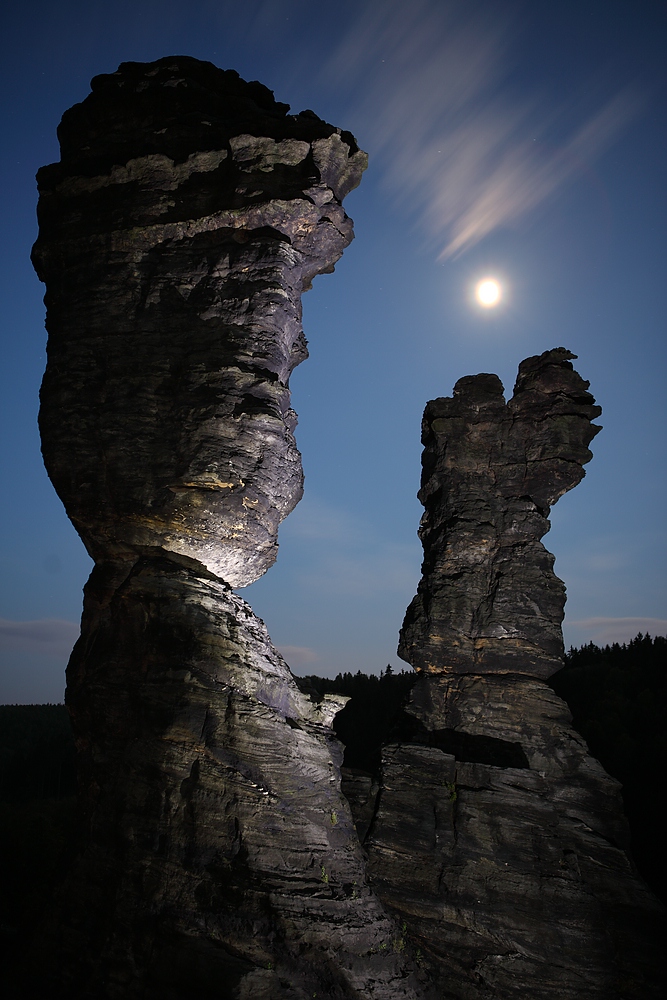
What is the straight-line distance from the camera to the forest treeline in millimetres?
31203

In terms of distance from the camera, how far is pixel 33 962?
10688mm

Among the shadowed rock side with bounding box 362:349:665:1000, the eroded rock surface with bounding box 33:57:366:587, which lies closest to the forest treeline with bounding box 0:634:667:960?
the shadowed rock side with bounding box 362:349:665:1000

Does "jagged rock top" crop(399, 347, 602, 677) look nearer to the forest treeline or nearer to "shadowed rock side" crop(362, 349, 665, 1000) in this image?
"shadowed rock side" crop(362, 349, 665, 1000)

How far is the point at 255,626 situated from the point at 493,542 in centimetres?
A: 890

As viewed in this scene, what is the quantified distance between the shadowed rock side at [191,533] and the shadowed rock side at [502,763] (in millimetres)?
3034

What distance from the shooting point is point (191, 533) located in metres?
13.0

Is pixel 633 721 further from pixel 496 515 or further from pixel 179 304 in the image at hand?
pixel 179 304

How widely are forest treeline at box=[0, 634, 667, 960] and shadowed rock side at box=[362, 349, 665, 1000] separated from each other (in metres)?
2.24

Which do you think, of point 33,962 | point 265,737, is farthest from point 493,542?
point 33,962

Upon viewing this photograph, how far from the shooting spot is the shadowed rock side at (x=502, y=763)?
13289 mm

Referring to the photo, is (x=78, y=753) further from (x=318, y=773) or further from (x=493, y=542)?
(x=493, y=542)

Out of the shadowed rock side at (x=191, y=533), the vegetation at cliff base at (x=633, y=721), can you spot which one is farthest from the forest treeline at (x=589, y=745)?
the shadowed rock side at (x=191, y=533)

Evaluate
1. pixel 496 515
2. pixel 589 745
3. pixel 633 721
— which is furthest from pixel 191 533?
pixel 633 721

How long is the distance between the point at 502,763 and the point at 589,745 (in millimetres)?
30131
